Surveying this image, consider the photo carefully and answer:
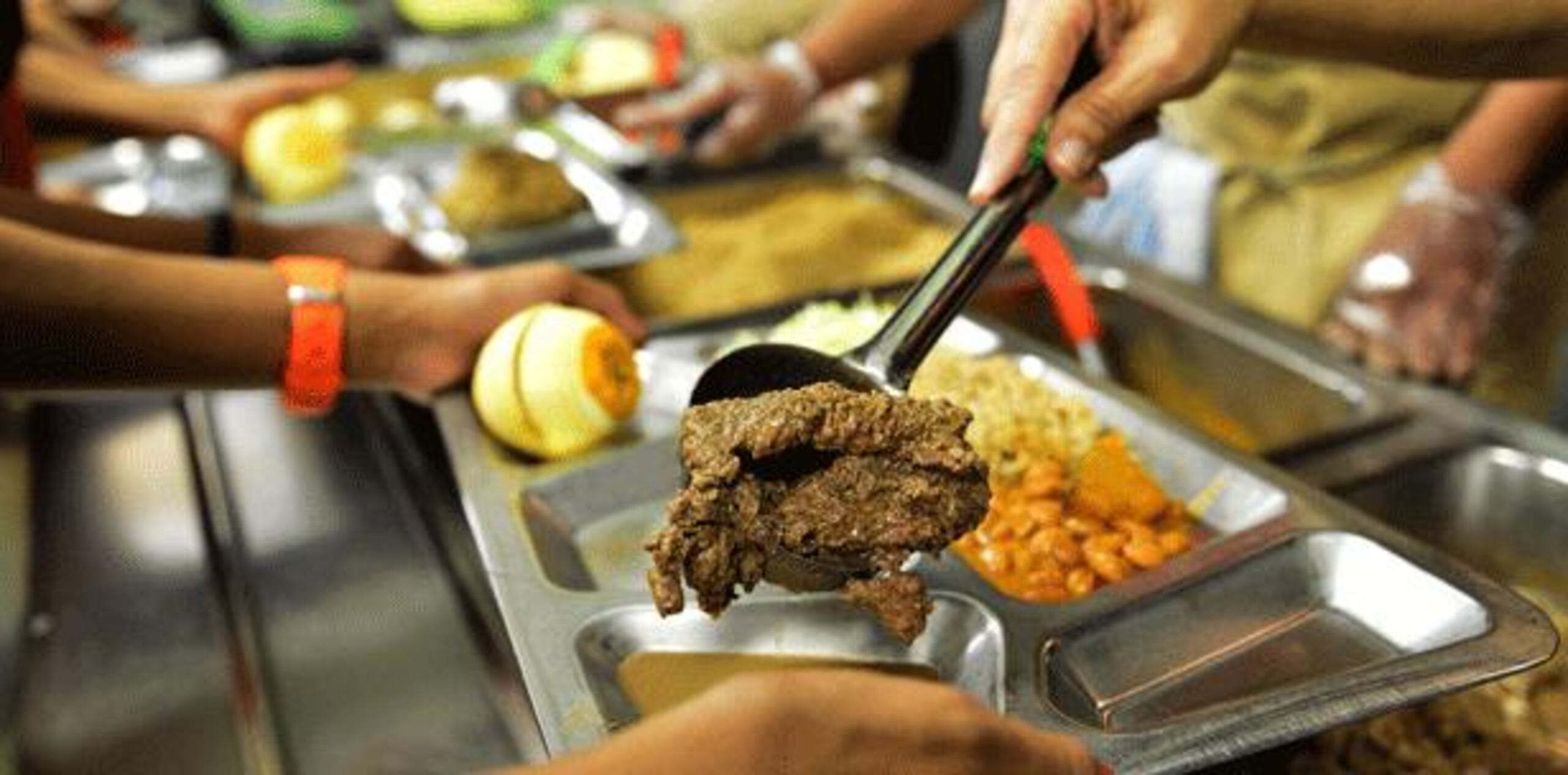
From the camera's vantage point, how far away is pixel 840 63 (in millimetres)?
3027

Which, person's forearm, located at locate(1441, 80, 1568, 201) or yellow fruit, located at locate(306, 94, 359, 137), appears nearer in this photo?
person's forearm, located at locate(1441, 80, 1568, 201)

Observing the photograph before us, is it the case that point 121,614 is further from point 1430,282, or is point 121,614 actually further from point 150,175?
point 1430,282

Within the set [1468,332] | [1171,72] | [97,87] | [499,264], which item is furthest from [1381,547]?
[97,87]

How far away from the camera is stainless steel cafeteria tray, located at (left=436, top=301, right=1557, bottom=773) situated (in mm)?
1162

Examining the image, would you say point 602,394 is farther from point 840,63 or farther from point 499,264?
point 840,63

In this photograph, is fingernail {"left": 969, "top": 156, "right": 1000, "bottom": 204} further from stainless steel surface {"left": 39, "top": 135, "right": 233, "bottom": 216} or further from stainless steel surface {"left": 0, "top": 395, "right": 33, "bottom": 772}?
stainless steel surface {"left": 39, "top": 135, "right": 233, "bottom": 216}

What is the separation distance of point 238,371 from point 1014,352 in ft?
3.69

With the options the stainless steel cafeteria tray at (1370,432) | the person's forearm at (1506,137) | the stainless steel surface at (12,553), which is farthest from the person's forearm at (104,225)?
the person's forearm at (1506,137)

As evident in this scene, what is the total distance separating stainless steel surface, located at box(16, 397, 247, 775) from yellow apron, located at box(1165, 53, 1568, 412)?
199cm

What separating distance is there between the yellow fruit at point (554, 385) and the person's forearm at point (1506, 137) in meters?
1.58

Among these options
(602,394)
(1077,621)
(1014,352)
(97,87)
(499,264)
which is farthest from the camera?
(97,87)

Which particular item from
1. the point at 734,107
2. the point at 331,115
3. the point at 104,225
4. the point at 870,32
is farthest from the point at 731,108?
the point at 104,225

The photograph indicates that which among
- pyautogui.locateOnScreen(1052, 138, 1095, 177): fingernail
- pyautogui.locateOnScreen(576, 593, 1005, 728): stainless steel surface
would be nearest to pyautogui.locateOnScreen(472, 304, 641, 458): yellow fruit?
pyautogui.locateOnScreen(576, 593, 1005, 728): stainless steel surface

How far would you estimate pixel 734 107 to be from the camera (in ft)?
9.52
